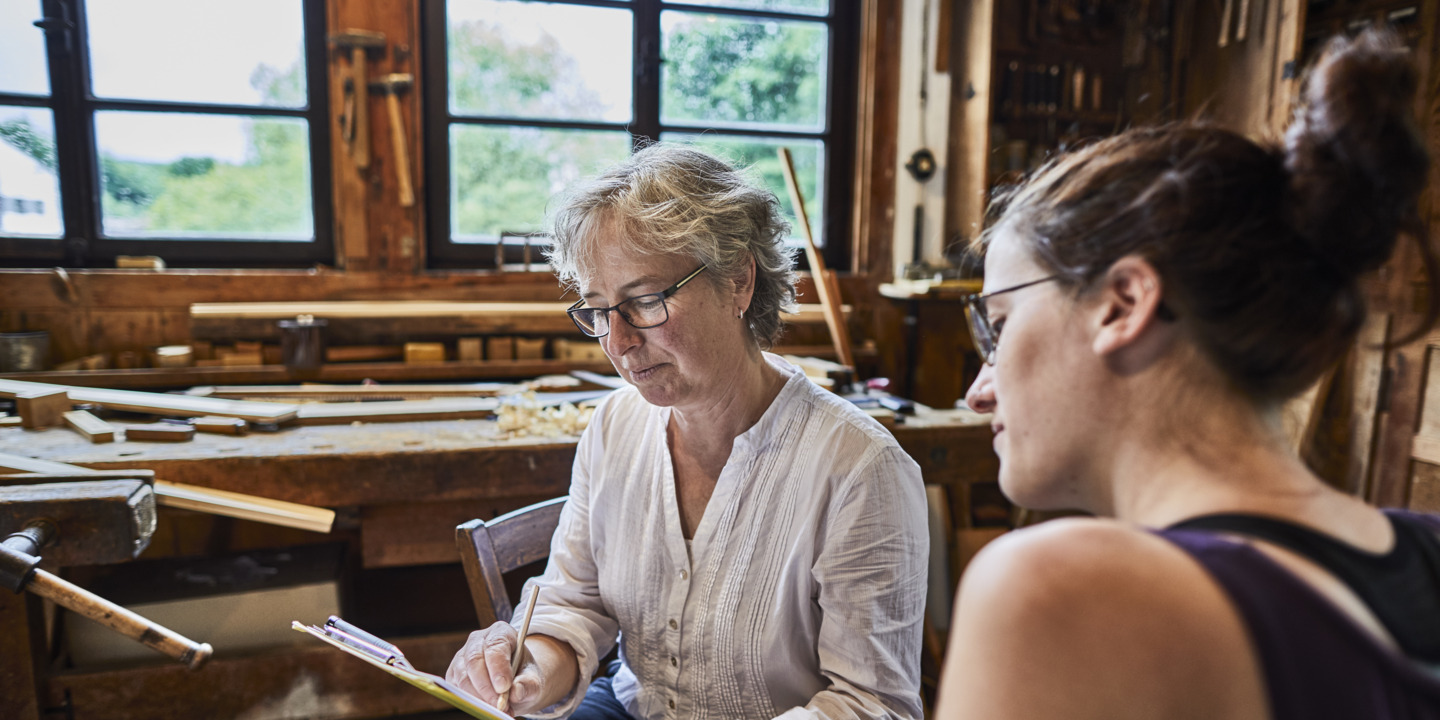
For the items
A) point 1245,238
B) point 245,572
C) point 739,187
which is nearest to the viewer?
point 1245,238

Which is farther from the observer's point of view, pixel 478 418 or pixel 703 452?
pixel 478 418

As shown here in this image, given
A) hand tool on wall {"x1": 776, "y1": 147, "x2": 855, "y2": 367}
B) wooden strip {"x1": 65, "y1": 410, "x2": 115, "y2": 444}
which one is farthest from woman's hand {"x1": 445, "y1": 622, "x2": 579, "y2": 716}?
hand tool on wall {"x1": 776, "y1": 147, "x2": 855, "y2": 367}

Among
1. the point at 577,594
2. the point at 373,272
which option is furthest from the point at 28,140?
the point at 577,594

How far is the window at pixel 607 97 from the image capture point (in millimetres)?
3674

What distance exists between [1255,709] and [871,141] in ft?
12.4

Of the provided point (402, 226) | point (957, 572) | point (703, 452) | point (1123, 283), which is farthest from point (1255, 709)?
point (402, 226)

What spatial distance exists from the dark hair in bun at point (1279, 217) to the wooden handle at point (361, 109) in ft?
11.0

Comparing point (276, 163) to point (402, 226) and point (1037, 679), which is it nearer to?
point (402, 226)

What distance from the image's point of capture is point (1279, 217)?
0.67m

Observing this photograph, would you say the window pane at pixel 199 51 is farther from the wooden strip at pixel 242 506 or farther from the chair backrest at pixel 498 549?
the chair backrest at pixel 498 549

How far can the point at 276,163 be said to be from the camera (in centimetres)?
351

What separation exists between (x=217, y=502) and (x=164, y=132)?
86.1 inches

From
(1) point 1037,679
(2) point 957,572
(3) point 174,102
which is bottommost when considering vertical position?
(2) point 957,572

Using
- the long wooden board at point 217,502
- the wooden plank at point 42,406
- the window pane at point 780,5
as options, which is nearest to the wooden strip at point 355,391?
the wooden plank at point 42,406
